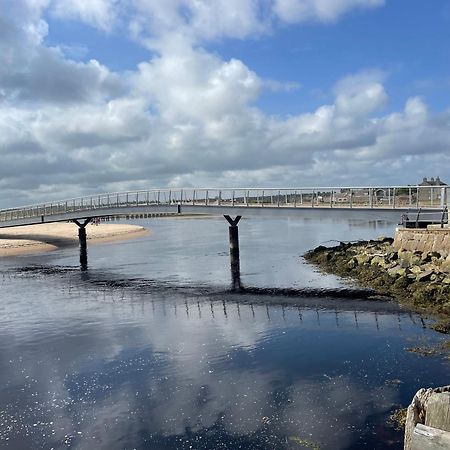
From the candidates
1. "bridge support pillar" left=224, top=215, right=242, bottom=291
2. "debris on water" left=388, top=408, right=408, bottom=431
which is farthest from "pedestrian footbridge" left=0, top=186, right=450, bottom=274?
"debris on water" left=388, top=408, right=408, bottom=431

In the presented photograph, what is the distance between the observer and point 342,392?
48.7 ft

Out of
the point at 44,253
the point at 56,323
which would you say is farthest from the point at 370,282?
the point at 44,253

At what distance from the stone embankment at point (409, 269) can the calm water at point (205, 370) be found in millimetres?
2175

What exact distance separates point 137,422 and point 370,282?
72.9 ft

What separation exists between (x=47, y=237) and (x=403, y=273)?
6995 cm

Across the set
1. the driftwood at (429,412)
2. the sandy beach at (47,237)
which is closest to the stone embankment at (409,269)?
the driftwood at (429,412)

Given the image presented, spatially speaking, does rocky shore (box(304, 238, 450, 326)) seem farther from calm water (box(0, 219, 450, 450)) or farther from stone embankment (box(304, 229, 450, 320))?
calm water (box(0, 219, 450, 450))

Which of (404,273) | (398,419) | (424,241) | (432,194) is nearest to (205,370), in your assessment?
(398,419)

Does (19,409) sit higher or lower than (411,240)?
lower

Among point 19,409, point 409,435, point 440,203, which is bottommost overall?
point 19,409

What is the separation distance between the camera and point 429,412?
668 cm

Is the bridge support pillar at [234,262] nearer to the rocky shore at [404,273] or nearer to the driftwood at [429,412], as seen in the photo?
the rocky shore at [404,273]

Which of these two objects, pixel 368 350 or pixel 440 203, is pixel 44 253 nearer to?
pixel 440 203

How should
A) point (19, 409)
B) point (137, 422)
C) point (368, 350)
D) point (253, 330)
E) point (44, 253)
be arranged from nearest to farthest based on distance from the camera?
point (137, 422) → point (19, 409) → point (368, 350) → point (253, 330) → point (44, 253)
